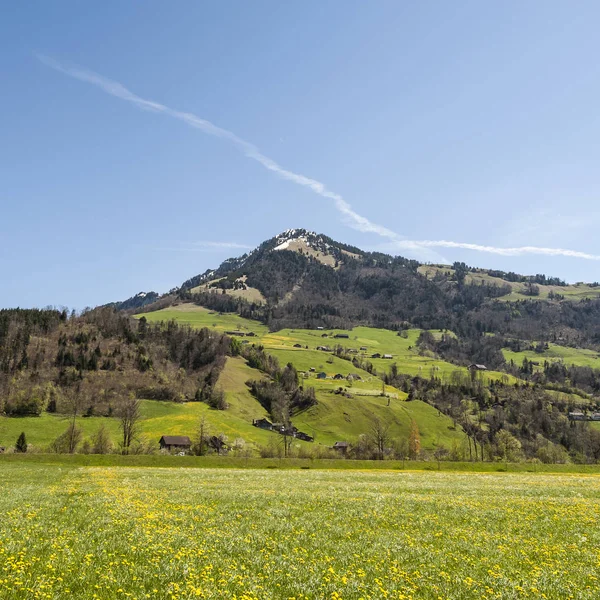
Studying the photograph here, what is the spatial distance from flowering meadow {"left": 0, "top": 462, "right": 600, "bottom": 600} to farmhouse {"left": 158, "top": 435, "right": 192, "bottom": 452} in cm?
13664

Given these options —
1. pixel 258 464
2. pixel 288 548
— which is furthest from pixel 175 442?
pixel 288 548

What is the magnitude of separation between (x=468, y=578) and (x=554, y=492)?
32578 millimetres

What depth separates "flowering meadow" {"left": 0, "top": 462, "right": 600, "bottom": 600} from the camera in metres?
12.5

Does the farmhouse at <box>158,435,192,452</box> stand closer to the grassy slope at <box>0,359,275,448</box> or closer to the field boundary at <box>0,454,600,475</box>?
the grassy slope at <box>0,359,275,448</box>

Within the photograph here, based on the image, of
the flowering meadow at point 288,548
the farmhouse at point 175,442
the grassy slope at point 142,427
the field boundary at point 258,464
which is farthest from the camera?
the farmhouse at point 175,442

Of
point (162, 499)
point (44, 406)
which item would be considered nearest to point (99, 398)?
point (44, 406)

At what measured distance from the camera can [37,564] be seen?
43.3ft

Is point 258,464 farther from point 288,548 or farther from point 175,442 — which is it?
point 175,442

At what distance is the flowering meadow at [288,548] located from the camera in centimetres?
1246

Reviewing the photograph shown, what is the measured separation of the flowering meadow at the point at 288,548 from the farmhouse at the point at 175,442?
448 feet

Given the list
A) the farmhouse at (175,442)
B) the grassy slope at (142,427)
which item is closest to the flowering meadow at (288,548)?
the farmhouse at (175,442)

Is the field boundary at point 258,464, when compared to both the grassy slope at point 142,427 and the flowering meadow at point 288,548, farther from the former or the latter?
the grassy slope at point 142,427

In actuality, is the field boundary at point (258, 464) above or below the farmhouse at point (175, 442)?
above

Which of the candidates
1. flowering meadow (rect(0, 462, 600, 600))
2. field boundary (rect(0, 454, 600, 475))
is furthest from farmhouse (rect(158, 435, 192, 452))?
flowering meadow (rect(0, 462, 600, 600))
